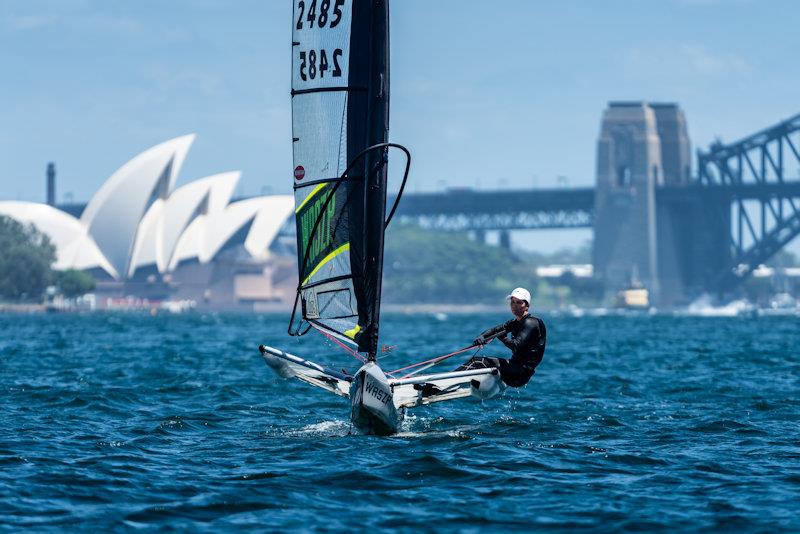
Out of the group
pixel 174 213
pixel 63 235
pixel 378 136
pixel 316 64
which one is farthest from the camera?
pixel 63 235

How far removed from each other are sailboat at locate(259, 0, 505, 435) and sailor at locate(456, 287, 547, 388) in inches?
8.1

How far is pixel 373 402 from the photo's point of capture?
44.9 ft

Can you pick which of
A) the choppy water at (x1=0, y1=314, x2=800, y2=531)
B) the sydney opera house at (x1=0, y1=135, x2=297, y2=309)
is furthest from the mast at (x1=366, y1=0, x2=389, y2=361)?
the sydney opera house at (x1=0, y1=135, x2=297, y2=309)

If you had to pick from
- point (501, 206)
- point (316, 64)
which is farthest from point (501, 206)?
point (316, 64)

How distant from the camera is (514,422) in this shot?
16.4m

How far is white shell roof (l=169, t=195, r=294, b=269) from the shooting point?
138 metres

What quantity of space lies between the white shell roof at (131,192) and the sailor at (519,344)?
101202mm

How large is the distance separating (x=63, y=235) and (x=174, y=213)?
15136 mm

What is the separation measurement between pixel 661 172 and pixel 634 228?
27.5 feet

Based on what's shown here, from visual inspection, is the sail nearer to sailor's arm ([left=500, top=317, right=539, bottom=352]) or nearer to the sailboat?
the sailboat

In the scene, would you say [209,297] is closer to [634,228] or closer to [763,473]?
[634,228]

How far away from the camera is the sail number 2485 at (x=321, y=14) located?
559 inches

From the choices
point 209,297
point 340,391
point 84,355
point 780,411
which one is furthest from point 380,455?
point 209,297

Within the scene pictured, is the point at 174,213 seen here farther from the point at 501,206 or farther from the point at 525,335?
the point at 525,335
